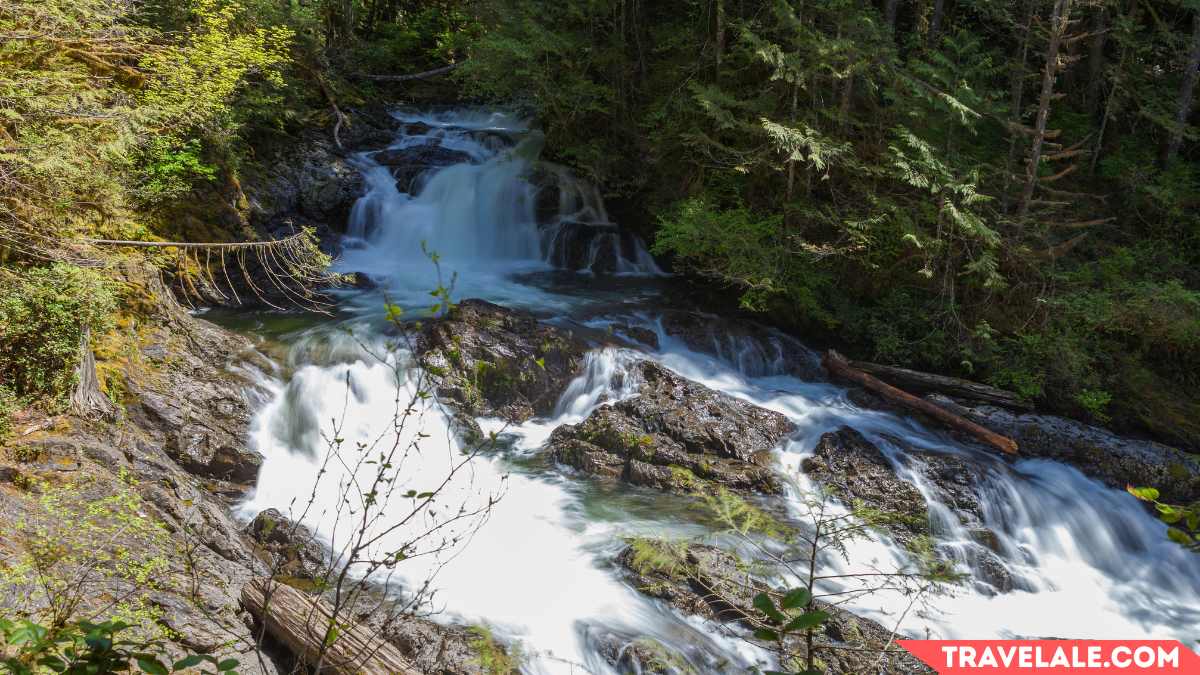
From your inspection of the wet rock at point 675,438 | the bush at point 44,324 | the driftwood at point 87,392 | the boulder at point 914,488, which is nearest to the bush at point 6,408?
the bush at point 44,324

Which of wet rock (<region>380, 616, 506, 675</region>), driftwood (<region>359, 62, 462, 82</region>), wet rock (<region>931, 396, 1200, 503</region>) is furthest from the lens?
driftwood (<region>359, 62, 462, 82</region>)

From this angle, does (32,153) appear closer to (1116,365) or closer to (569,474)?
(569,474)

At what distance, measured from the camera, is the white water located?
18.6 feet

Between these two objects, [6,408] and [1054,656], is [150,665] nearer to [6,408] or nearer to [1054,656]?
[6,408]

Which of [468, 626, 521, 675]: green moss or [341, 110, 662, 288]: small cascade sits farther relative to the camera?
[341, 110, 662, 288]: small cascade

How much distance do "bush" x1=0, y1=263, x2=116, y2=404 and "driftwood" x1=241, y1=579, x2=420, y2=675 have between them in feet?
8.52

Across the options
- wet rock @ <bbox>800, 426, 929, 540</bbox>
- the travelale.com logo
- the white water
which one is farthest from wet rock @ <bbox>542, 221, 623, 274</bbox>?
the travelale.com logo

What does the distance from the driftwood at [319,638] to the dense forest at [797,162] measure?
271 cm

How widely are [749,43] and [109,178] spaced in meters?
9.24

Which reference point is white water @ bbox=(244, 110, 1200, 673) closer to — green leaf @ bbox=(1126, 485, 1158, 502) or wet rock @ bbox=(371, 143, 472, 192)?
green leaf @ bbox=(1126, 485, 1158, 502)

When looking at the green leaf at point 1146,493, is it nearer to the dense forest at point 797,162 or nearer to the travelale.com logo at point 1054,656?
the travelale.com logo at point 1054,656

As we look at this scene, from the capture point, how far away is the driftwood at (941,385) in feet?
32.3

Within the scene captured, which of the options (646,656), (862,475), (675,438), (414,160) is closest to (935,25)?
(862,475)

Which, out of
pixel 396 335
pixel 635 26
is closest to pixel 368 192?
pixel 396 335
